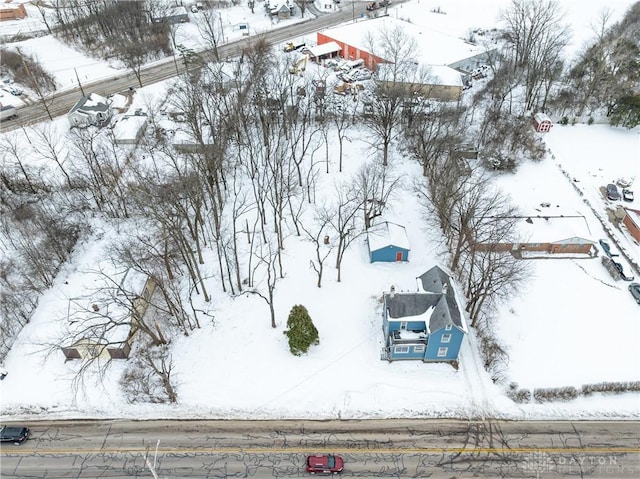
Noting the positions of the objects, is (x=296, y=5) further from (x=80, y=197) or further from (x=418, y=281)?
(x=418, y=281)

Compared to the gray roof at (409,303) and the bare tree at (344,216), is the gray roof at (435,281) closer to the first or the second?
the gray roof at (409,303)

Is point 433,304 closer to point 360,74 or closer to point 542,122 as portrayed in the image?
point 542,122

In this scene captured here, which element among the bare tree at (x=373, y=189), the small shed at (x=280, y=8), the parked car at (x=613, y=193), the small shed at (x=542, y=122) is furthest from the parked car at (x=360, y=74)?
the parked car at (x=613, y=193)

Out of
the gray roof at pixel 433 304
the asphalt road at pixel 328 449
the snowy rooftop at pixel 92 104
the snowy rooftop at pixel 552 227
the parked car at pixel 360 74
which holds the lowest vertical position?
the asphalt road at pixel 328 449

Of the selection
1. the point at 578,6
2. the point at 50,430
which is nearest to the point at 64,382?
the point at 50,430

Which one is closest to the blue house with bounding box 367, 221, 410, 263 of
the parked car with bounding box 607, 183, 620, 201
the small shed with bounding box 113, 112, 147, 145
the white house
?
the parked car with bounding box 607, 183, 620, 201

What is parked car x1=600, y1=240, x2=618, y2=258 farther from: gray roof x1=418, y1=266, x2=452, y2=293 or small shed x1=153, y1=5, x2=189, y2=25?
small shed x1=153, y1=5, x2=189, y2=25
